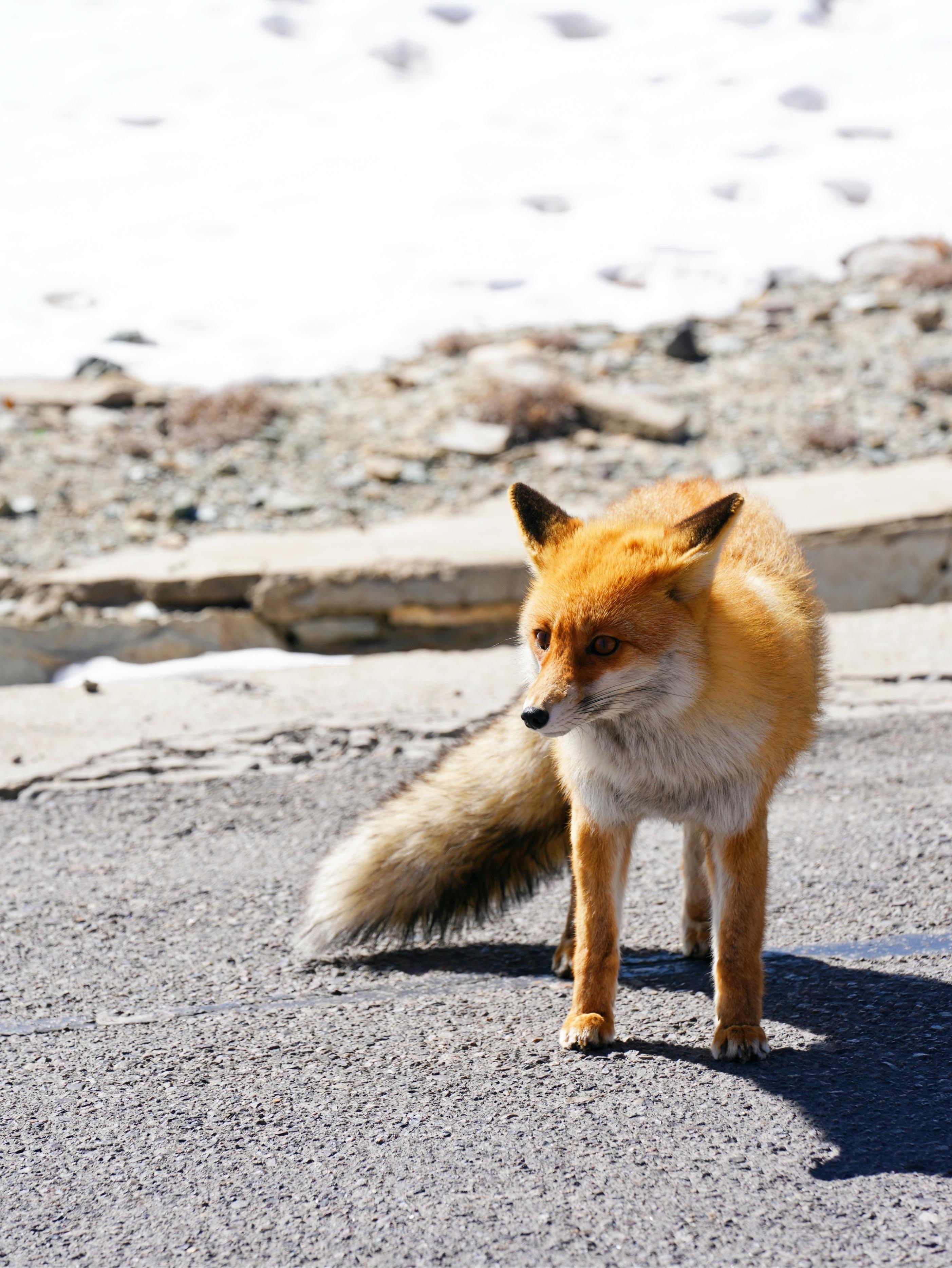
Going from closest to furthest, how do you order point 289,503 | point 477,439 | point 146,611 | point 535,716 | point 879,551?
1. point 535,716
2. point 146,611
3. point 879,551
4. point 289,503
5. point 477,439

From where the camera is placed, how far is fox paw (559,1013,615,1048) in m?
3.17

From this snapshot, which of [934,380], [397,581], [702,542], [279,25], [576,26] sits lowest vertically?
[397,581]

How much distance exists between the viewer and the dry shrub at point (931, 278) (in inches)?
504

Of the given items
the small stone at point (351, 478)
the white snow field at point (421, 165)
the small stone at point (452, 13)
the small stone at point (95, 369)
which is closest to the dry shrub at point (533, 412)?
the small stone at point (351, 478)

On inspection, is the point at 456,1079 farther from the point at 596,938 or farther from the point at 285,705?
the point at 285,705

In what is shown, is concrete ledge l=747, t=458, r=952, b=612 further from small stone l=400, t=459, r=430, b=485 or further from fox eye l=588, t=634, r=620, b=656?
fox eye l=588, t=634, r=620, b=656

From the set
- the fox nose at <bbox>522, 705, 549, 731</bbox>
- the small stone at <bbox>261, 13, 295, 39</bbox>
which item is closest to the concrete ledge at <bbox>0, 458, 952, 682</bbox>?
the fox nose at <bbox>522, 705, 549, 731</bbox>

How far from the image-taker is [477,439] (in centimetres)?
1002

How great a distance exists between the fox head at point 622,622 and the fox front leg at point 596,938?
1.48 feet

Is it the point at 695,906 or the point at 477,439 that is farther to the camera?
the point at 477,439

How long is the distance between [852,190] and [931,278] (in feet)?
11.7

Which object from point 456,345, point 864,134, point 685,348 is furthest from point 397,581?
point 864,134

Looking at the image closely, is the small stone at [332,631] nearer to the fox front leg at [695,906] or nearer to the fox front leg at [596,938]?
the fox front leg at [695,906]

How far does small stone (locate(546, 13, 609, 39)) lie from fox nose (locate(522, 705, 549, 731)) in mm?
19384
